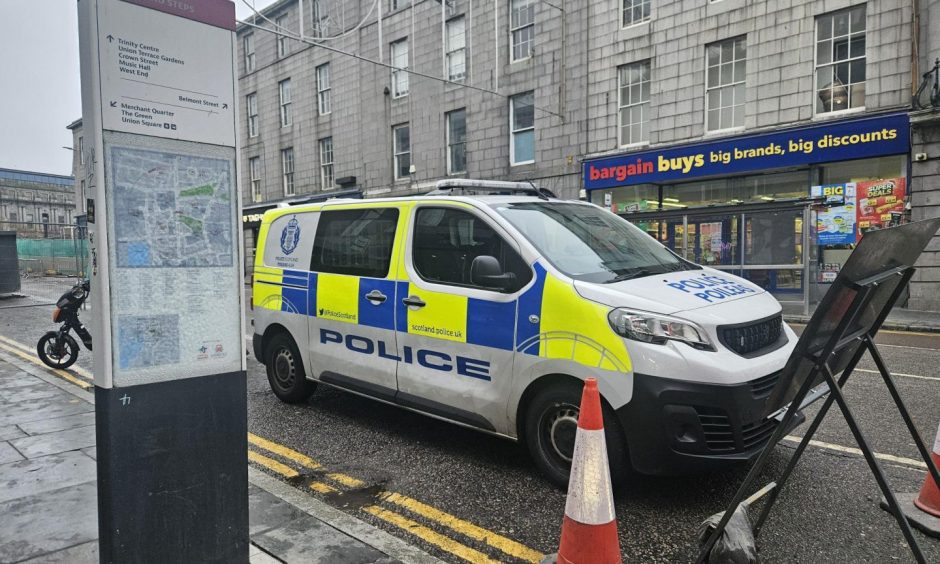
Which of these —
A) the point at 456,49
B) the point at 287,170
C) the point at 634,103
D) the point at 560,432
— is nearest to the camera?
the point at 560,432

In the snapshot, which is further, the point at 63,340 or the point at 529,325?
the point at 63,340

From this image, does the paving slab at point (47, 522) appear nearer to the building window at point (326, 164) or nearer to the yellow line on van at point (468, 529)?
the yellow line on van at point (468, 529)

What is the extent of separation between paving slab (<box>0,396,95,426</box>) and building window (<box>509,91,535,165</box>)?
15640mm

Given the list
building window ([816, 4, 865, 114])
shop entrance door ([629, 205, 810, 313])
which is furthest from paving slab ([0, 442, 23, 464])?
building window ([816, 4, 865, 114])

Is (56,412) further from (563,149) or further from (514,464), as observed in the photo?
(563,149)

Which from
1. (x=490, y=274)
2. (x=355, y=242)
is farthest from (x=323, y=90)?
(x=490, y=274)

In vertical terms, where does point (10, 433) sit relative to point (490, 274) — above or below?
below

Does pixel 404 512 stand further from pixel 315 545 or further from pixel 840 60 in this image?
pixel 840 60

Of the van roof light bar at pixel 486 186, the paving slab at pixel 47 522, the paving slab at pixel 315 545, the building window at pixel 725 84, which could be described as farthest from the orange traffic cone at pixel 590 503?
the building window at pixel 725 84

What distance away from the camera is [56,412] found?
573cm

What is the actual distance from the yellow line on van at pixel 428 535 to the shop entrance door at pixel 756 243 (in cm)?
1231

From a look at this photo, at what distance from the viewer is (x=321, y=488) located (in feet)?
13.1

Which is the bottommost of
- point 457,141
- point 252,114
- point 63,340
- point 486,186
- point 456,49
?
point 63,340

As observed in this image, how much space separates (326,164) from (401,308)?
2388 centimetres
